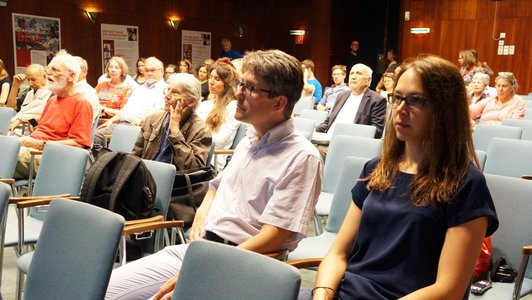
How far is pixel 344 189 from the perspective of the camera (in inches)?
119

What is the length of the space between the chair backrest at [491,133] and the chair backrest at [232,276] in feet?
13.1

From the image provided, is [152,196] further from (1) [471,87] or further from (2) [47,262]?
(1) [471,87]

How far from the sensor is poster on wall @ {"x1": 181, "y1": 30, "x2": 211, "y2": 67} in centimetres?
1390

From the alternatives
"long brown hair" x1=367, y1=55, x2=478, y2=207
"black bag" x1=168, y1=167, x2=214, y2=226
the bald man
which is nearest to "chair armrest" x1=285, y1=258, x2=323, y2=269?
"long brown hair" x1=367, y1=55, x2=478, y2=207

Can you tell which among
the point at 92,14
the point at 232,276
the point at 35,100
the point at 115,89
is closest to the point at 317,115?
the point at 115,89

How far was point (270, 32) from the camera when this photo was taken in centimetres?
1588

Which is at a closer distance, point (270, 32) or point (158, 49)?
point (158, 49)

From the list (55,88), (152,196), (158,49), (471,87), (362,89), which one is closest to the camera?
(152,196)

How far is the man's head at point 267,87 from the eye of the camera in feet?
7.72

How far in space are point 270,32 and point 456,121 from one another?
14.4 m

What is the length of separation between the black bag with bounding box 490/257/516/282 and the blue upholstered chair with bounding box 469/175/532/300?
0.9 inches

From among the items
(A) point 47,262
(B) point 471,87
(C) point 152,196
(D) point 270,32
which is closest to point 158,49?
(D) point 270,32

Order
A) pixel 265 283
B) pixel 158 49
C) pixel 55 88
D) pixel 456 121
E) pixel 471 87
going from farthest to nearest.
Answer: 1. pixel 158 49
2. pixel 471 87
3. pixel 55 88
4. pixel 456 121
5. pixel 265 283

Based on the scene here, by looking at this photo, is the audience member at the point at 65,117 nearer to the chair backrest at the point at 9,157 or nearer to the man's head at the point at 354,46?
the chair backrest at the point at 9,157
